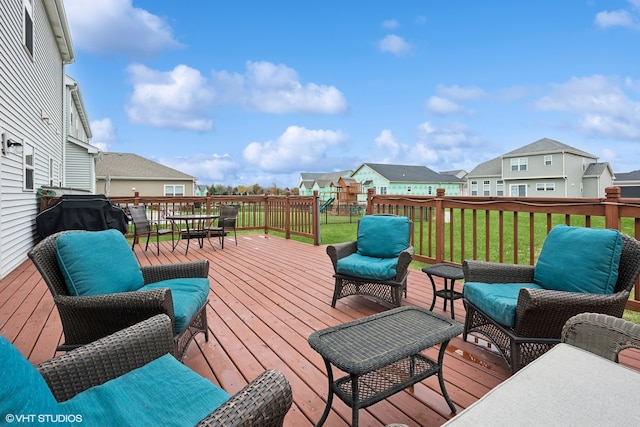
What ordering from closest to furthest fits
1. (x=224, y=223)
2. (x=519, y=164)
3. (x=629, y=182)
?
1. (x=224, y=223)
2. (x=519, y=164)
3. (x=629, y=182)

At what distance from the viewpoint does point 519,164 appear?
1050 inches

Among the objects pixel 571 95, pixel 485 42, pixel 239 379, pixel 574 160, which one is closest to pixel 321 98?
pixel 485 42

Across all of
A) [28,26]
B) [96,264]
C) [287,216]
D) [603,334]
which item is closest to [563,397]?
[603,334]

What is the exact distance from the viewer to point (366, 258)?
3.68m

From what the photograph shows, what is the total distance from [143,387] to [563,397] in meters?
1.44

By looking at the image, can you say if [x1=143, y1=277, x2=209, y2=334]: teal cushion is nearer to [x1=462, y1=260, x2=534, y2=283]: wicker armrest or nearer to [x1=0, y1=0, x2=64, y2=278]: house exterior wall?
[x1=462, y1=260, x2=534, y2=283]: wicker armrest

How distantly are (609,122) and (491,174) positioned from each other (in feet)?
58.0

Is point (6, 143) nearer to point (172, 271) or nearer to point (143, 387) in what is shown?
point (172, 271)

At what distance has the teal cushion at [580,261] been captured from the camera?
213 centimetres

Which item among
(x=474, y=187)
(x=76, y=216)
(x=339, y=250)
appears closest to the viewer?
(x=339, y=250)

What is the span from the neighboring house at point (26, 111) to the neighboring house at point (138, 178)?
35.6 ft

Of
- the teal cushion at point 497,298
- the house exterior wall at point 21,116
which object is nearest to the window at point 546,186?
the teal cushion at point 497,298

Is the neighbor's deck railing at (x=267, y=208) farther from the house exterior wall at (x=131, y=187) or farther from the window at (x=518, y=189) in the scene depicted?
the window at (x=518, y=189)

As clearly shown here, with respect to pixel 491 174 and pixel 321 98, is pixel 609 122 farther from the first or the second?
pixel 321 98
